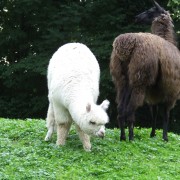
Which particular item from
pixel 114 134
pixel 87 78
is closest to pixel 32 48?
pixel 114 134

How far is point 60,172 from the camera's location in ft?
22.4

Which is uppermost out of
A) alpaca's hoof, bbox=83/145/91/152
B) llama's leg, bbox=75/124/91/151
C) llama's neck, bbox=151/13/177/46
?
llama's neck, bbox=151/13/177/46

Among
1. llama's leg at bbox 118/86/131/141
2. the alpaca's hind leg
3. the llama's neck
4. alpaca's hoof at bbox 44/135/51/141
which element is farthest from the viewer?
the llama's neck

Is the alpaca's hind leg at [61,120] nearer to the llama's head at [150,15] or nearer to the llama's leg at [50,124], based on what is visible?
the llama's leg at [50,124]

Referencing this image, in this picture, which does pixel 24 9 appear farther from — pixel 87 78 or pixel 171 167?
pixel 171 167

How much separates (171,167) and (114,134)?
2.36 m

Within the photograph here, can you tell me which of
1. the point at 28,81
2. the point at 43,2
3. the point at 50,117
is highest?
the point at 43,2

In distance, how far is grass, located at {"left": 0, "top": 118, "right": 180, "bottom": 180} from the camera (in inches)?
269

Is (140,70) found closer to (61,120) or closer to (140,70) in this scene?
(140,70)

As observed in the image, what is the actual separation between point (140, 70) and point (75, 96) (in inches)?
55.9

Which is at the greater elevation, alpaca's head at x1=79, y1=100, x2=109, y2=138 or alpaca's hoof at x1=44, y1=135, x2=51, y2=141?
alpaca's head at x1=79, y1=100, x2=109, y2=138

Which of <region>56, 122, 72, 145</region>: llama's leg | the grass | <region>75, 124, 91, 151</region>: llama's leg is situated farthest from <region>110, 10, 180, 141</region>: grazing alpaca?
<region>56, 122, 72, 145</region>: llama's leg

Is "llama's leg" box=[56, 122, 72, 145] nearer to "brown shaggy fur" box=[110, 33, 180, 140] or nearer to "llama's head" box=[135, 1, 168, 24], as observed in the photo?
"brown shaggy fur" box=[110, 33, 180, 140]

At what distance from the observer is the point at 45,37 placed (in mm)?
18391
